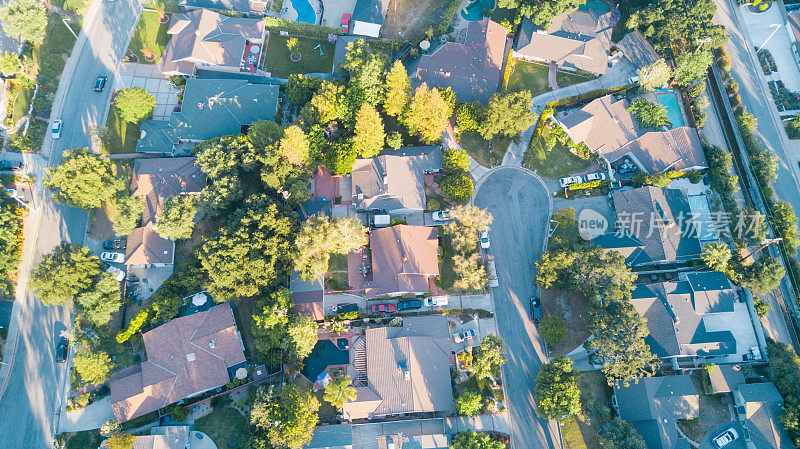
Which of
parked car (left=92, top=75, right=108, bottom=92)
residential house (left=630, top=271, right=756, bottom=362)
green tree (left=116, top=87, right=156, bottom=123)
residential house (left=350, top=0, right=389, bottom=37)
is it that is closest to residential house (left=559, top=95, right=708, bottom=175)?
residential house (left=630, top=271, right=756, bottom=362)

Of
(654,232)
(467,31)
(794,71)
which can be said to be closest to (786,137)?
(794,71)

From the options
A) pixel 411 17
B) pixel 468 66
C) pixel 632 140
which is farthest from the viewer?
pixel 411 17

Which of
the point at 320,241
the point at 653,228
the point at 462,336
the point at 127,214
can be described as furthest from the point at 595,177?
the point at 127,214

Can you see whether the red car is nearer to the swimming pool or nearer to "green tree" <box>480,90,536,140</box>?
"green tree" <box>480,90,536,140</box>

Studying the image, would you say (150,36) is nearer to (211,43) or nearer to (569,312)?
(211,43)

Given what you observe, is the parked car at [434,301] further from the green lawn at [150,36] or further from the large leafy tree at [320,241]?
the green lawn at [150,36]

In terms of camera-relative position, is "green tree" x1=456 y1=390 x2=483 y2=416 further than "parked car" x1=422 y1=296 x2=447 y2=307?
No

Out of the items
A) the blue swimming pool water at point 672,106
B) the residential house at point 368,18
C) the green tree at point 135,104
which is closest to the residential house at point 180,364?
the green tree at point 135,104
